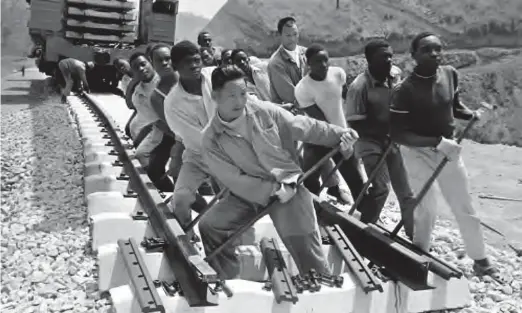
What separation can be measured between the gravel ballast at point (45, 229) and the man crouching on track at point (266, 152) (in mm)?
1150

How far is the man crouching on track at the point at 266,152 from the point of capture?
12.6 ft

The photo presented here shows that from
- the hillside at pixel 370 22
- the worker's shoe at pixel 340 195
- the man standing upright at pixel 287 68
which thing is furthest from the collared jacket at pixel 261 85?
the hillside at pixel 370 22

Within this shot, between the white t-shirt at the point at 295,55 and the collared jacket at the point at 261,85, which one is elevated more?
the white t-shirt at the point at 295,55

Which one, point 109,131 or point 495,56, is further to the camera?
point 495,56

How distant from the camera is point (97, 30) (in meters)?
19.2

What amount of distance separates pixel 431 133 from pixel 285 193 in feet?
4.22

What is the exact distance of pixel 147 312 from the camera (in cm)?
322

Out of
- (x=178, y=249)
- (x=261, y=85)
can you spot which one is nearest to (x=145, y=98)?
(x=261, y=85)

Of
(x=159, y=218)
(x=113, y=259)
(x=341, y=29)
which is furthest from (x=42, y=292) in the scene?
(x=341, y=29)

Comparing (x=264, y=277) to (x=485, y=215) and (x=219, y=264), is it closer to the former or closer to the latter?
(x=219, y=264)

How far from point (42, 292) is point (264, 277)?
1.53m

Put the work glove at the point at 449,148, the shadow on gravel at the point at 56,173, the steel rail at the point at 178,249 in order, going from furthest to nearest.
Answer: the shadow on gravel at the point at 56,173
the work glove at the point at 449,148
the steel rail at the point at 178,249

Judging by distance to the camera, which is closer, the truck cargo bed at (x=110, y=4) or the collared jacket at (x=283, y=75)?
the collared jacket at (x=283, y=75)

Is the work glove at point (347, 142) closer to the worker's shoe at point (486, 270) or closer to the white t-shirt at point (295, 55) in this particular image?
the worker's shoe at point (486, 270)
